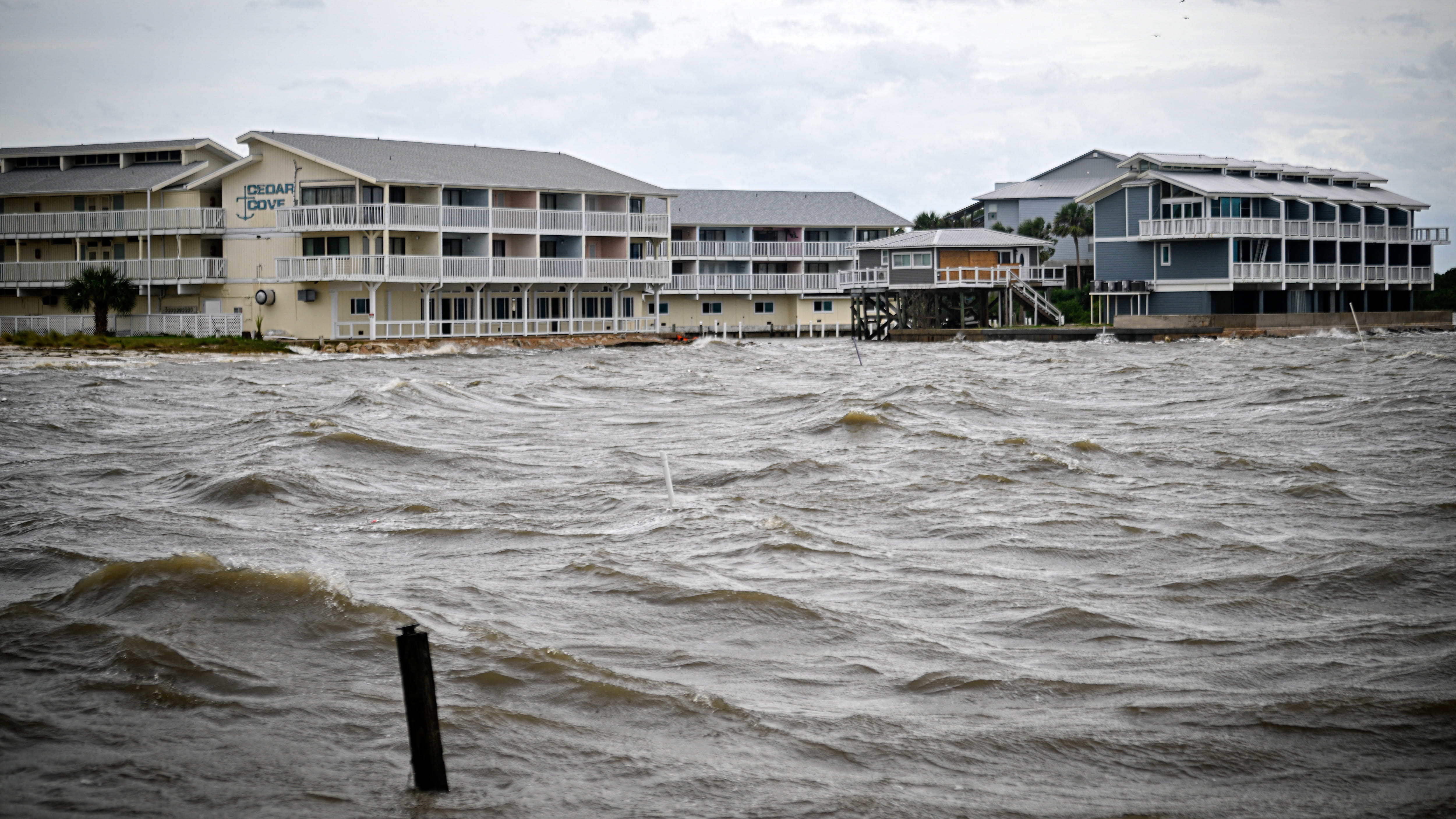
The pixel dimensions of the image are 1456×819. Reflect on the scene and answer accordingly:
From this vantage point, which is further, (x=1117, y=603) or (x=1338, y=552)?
(x=1338, y=552)

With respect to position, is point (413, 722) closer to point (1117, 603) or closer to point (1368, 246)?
point (1117, 603)

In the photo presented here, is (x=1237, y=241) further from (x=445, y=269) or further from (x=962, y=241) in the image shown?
(x=445, y=269)

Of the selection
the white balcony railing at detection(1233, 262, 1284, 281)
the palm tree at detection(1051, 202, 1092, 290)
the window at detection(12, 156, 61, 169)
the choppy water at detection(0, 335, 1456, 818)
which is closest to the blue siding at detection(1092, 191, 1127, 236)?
the white balcony railing at detection(1233, 262, 1284, 281)

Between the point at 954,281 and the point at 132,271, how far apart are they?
34198 mm

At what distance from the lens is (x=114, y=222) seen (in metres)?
48.7

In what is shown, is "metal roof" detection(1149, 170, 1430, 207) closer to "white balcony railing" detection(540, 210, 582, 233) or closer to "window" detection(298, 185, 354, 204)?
"white balcony railing" detection(540, 210, 582, 233)

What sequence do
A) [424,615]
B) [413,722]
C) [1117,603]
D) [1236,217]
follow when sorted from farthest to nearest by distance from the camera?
[1236,217] → [1117,603] → [424,615] → [413,722]

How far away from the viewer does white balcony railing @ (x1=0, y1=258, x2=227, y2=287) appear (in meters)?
47.6

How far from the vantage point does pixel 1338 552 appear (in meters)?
10.2

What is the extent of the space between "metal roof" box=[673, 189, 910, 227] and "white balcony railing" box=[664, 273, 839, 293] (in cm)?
267

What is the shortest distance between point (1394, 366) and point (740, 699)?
2999cm

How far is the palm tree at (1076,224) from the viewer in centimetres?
6800

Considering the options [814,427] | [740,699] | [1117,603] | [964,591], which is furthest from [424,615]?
[814,427]

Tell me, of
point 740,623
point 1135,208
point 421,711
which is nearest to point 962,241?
point 1135,208
